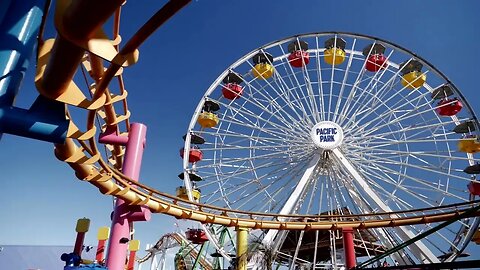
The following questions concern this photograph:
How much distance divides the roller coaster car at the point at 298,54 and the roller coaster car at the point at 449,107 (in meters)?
5.69

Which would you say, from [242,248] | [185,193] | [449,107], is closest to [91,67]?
[242,248]

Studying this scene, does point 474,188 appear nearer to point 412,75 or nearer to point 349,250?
point 412,75

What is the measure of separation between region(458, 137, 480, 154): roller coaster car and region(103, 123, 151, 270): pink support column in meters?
12.0

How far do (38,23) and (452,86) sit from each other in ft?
50.9

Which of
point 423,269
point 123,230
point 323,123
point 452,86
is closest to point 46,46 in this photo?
point 423,269

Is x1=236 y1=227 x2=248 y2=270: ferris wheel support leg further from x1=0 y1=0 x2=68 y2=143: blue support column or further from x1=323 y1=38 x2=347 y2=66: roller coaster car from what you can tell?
x1=323 y1=38 x2=347 y2=66: roller coaster car

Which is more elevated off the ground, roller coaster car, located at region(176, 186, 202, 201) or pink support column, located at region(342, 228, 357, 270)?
→ roller coaster car, located at region(176, 186, 202, 201)

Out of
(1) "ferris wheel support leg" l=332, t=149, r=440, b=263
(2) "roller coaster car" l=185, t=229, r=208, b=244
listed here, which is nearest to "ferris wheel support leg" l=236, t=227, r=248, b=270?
(1) "ferris wheel support leg" l=332, t=149, r=440, b=263

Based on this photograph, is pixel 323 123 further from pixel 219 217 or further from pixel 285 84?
pixel 219 217

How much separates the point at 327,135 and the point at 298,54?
162 inches

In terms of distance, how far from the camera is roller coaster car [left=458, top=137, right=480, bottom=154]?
13172 millimetres

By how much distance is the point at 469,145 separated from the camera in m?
13.3

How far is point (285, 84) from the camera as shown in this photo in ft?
50.6

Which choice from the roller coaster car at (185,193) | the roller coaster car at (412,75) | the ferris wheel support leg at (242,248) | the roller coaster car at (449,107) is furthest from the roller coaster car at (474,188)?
the roller coaster car at (185,193)
